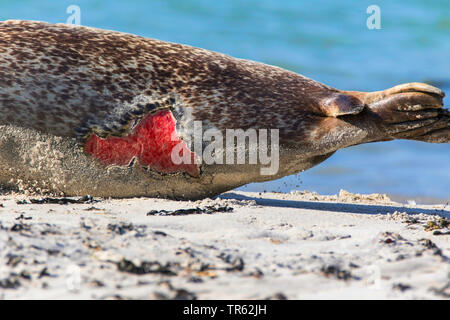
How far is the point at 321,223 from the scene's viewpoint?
400cm

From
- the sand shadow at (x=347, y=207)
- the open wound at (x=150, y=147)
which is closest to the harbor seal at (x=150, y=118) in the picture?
the open wound at (x=150, y=147)

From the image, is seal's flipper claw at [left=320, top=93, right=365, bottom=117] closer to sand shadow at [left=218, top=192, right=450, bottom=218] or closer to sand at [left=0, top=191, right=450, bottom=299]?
sand shadow at [left=218, top=192, right=450, bottom=218]

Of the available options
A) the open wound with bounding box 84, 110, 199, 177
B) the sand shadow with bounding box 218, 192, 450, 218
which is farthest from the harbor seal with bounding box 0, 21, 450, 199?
the sand shadow with bounding box 218, 192, 450, 218

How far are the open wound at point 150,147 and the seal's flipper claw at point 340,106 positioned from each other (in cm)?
117

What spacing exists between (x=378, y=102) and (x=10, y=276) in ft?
11.3

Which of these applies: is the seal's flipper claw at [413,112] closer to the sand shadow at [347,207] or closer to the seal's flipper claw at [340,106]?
the seal's flipper claw at [340,106]

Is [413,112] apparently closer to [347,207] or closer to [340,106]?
[340,106]

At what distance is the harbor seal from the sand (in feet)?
2.28

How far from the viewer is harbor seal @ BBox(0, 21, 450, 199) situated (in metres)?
4.54

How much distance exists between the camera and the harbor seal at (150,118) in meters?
4.54

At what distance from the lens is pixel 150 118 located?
466 cm

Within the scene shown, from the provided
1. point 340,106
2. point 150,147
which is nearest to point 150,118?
point 150,147
